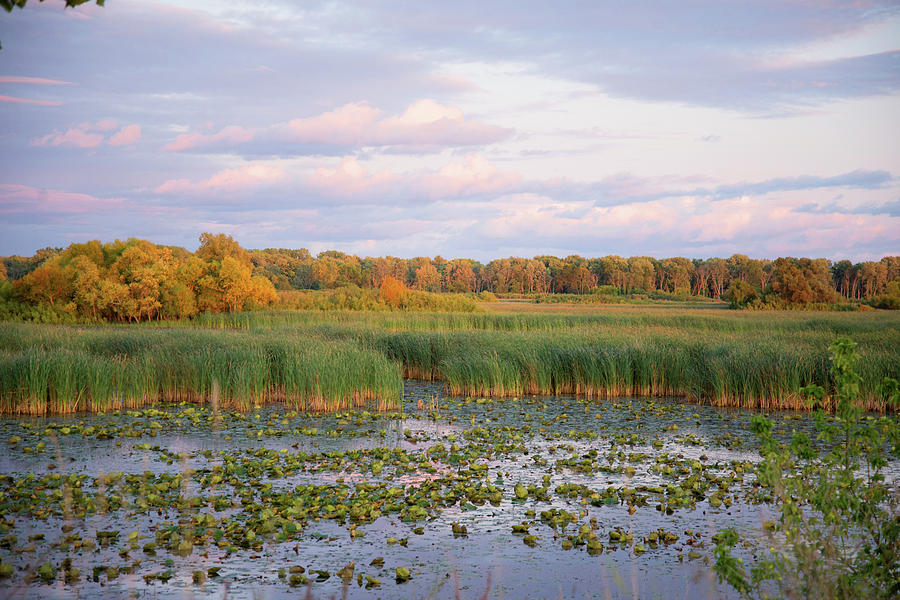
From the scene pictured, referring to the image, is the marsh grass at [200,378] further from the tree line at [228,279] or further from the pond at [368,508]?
the tree line at [228,279]

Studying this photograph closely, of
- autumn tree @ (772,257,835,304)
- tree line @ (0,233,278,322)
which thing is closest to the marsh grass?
tree line @ (0,233,278,322)

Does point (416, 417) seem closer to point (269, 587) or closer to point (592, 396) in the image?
point (592, 396)

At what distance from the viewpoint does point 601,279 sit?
10038 centimetres

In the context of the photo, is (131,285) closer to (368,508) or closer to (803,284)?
(368,508)

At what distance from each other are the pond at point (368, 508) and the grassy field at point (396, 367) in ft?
5.17

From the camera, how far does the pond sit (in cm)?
577

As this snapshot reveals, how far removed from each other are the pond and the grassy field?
5.17 feet

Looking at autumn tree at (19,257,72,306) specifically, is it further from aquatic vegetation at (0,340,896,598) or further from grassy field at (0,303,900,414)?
aquatic vegetation at (0,340,896,598)

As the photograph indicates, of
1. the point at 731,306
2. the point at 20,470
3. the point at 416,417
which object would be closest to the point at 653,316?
the point at 731,306

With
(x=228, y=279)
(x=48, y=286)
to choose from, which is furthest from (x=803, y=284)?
(x=48, y=286)

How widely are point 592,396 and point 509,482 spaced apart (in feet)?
27.8

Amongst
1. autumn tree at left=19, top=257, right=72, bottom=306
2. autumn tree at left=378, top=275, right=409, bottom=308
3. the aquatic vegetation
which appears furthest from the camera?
autumn tree at left=378, top=275, right=409, bottom=308

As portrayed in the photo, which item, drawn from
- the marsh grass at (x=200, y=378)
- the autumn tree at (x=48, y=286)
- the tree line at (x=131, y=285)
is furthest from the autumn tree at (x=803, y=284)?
the autumn tree at (x=48, y=286)

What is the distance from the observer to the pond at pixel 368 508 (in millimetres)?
5766
